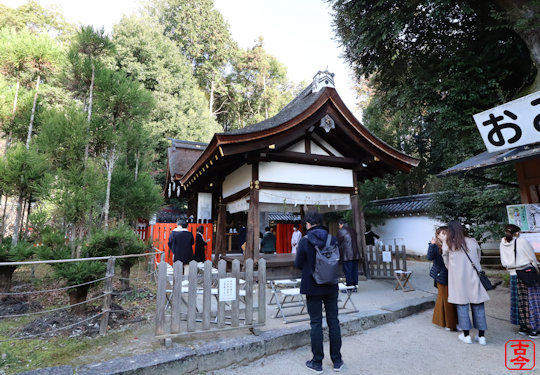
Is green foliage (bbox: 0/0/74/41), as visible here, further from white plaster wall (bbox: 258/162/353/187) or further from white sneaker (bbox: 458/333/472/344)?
white sneaker (bbox: 458/333/472/344)

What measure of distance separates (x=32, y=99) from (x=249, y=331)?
7961 mm

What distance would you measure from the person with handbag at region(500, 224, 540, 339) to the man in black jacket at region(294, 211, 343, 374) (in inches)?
119

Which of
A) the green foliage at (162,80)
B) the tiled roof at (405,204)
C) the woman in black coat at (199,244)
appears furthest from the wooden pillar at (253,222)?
the green foliage at (162,80)

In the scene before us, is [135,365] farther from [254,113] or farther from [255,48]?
[255,48]

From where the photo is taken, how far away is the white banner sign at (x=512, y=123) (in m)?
4.11

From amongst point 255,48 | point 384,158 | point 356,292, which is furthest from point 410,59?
point 255,48

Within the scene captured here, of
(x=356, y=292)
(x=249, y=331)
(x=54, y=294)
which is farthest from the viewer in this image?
(x=356, y=292)

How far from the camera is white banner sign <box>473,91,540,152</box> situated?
4.11 m

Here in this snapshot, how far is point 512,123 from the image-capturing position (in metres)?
4.34

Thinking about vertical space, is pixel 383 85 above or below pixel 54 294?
above

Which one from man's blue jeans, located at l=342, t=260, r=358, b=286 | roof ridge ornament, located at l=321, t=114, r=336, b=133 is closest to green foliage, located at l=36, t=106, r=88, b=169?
roof ridge ornament, located at l=321, t=114, r=336, b=133

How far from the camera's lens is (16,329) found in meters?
4.16

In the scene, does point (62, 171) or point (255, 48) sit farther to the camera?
point (255, 48)

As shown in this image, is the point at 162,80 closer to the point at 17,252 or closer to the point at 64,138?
the point at 64,138
